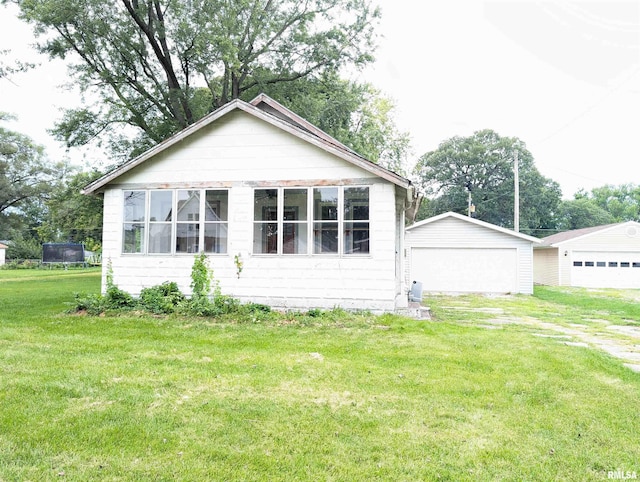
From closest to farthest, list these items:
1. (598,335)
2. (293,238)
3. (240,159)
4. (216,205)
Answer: (598,335) → (293,238) → (240,159) → (216,205)

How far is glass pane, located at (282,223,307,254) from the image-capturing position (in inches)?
382

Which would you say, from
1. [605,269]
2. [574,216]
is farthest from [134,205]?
[574,216]

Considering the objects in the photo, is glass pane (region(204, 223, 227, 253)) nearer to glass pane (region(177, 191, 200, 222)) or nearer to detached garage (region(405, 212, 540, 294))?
glass pane (region(177, 191, 200, 222))

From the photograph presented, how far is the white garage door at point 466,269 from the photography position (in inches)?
714

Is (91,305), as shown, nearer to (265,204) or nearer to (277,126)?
(265,204)

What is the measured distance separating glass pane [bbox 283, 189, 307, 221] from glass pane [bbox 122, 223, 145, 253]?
3.62 metres

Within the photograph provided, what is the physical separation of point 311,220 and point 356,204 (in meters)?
1.07

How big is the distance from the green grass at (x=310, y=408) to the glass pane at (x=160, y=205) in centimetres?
370

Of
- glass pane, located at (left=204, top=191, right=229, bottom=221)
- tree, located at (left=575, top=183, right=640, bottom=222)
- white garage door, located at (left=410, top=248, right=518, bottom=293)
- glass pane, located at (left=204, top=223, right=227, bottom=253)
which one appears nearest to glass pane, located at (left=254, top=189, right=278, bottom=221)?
glass pane, located at (left=204, top=191, right=229, bottom=221)

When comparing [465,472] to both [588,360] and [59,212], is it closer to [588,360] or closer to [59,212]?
[588,360]

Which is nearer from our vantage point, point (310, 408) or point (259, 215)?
point (310, 408)

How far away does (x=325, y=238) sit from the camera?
9.60 m

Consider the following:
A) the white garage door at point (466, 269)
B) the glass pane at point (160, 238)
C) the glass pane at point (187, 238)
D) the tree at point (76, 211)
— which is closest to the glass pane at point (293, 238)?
the glass pane at point (187, 238)

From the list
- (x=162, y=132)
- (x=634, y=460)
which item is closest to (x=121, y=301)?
(x=634, y=460)
